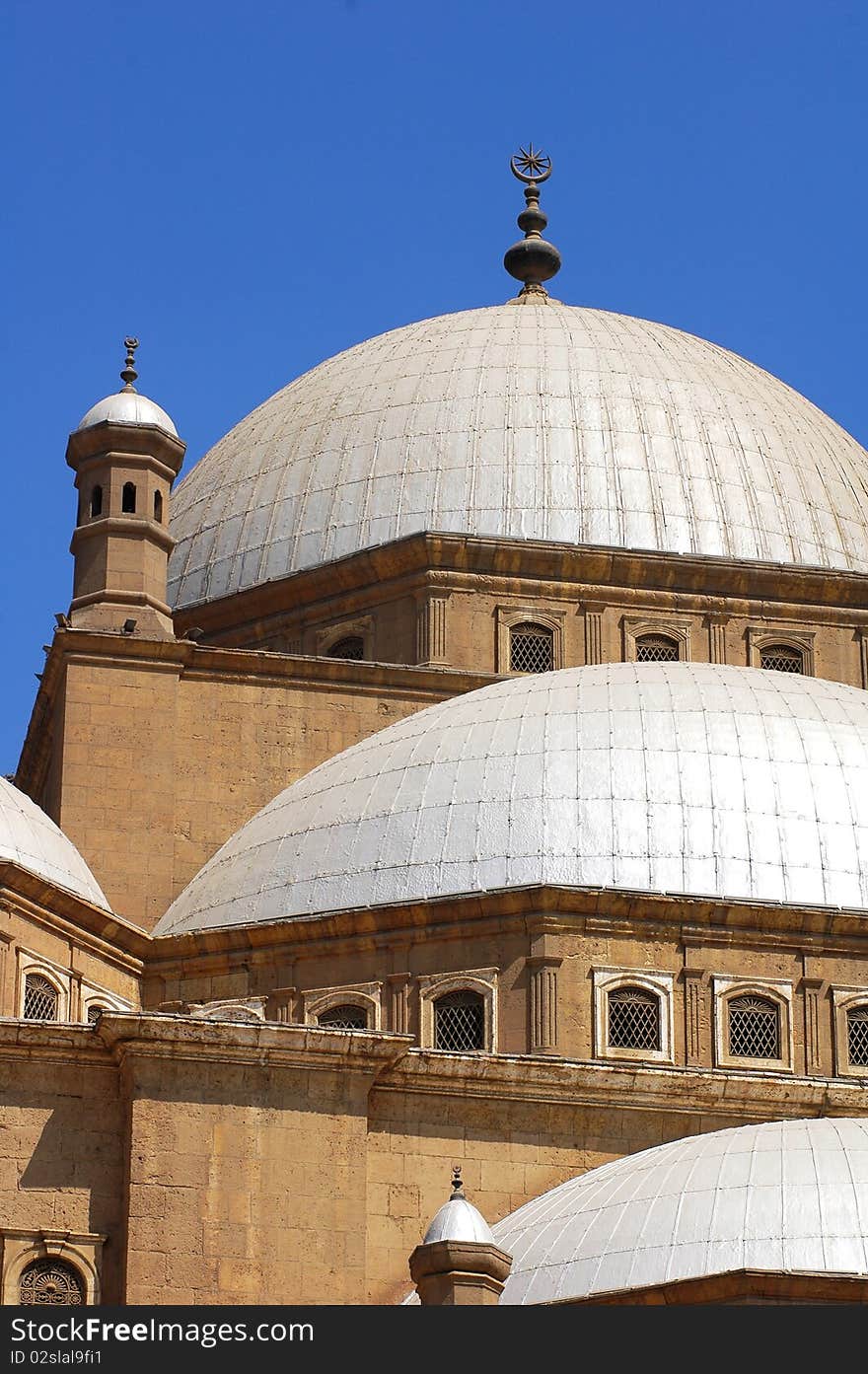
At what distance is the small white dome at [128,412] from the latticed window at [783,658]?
7.61 m

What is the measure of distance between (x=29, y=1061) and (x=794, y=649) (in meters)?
16.2

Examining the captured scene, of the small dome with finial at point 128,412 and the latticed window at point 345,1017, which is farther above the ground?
the small dome with finial at point 128,412

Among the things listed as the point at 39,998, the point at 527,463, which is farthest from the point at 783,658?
the point at 39,998

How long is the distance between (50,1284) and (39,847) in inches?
291

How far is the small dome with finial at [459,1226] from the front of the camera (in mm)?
27625

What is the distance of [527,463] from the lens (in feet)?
153

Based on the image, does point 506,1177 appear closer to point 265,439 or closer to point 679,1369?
point 679,1369

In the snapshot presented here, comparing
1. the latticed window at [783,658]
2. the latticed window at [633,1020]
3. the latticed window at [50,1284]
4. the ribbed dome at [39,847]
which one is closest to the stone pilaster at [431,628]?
the latticed window at [783,658]

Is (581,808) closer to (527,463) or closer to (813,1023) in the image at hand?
(813,1023)

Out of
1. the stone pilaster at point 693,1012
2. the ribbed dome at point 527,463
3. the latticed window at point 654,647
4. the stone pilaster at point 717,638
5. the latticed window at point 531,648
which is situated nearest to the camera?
the stone pilaster at point 693,1012

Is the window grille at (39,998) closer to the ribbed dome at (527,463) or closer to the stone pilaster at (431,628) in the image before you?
the stone pilaster at (431,628)

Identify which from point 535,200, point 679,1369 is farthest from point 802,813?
point 535,200

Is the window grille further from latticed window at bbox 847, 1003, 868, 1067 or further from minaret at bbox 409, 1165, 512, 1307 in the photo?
minaret at bbox 409, 1165, 512, 1307

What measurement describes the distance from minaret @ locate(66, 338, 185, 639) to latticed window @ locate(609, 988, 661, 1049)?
8.85 meters
